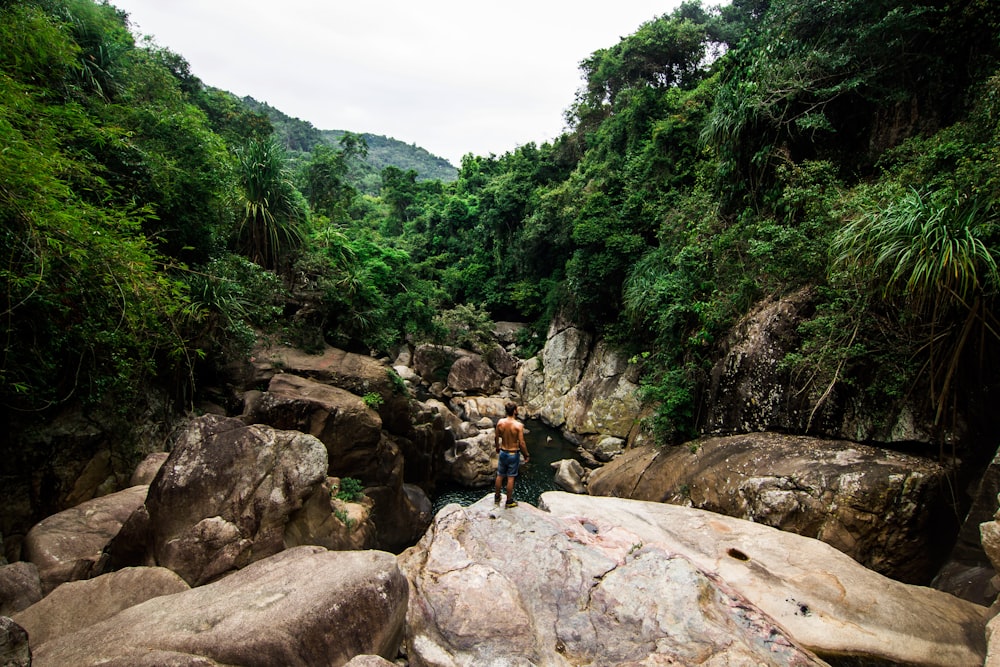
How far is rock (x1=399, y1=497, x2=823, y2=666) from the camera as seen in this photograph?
144 inches

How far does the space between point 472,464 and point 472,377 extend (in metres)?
7.64

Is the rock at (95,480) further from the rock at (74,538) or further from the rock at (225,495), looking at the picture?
the rock at (225,495)

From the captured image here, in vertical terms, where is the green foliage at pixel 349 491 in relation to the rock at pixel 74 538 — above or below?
below

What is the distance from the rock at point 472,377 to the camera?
20.2m

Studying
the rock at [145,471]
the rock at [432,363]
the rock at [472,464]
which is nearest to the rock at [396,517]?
the rock at [472,464]

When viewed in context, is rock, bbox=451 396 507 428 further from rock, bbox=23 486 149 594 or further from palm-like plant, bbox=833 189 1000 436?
palm-like plant, bbox=833 189 1000 436

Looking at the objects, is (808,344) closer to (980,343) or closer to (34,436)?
(980,343)

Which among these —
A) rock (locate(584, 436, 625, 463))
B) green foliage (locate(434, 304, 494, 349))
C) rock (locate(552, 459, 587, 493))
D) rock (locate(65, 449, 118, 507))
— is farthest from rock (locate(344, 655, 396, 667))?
green foliage (locate(434, 304, 494, 349))

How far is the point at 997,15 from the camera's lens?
6.80 meters

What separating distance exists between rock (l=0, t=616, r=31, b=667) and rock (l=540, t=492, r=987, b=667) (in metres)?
3.79

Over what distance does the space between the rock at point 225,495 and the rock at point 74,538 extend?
65cm

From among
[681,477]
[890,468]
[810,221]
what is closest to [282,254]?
[681,477]

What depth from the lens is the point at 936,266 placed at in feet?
16.3

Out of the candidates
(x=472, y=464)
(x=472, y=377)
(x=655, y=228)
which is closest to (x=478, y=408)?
(x=472, y=377)
